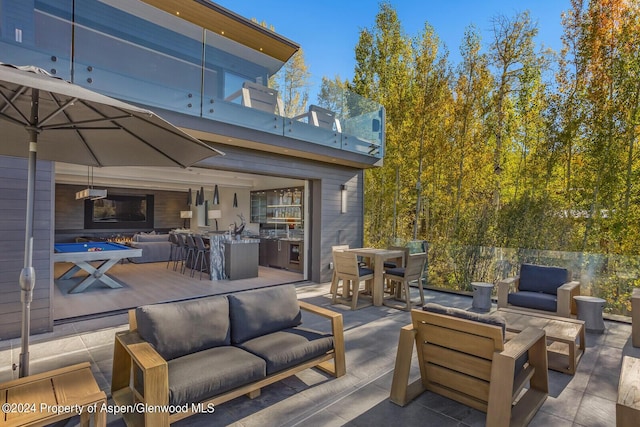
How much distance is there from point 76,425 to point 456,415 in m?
2.59

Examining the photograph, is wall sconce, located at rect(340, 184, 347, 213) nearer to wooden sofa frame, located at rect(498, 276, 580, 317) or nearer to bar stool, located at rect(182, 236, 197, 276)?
bar stool, located at rect(182, 236, 197, 276)

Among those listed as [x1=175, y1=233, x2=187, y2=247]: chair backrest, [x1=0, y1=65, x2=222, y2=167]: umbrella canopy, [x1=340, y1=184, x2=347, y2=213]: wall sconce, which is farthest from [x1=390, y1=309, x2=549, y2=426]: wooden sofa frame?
[x1=175, y1=233, x2=187, y2=247]: chair backrest

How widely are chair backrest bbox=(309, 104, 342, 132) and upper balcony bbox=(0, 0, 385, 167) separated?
23 millimetres

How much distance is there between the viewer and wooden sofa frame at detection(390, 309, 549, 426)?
7.05ft

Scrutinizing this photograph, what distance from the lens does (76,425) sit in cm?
224

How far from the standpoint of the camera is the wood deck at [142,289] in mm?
5191

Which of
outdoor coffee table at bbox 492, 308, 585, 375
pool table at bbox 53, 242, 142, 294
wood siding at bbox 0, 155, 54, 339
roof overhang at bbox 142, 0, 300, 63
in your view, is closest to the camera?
outdoor coffee table at bbox 492, 308, 585, 375

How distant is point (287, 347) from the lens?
2.66 metres

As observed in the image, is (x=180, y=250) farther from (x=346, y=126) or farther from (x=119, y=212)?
(x=346, y=126)

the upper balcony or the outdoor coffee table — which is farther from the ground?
the upper balcony

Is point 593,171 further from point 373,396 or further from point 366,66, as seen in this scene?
point 366,66

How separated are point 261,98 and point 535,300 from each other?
519 cm

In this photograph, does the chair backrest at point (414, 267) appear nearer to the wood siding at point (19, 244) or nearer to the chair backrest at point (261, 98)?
the chair backrest at point (261, 98)

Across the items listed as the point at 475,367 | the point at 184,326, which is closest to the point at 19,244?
the point at 184,326
